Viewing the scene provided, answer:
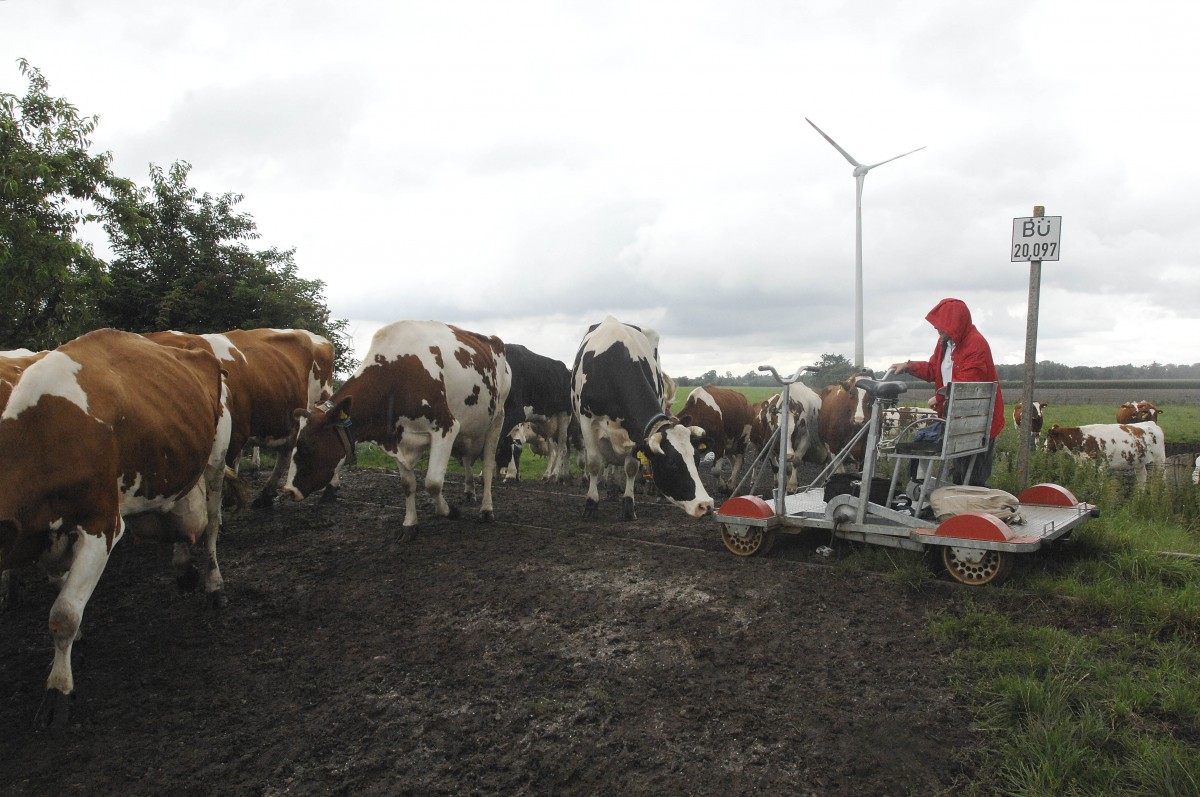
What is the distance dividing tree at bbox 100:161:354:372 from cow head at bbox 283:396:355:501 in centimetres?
1172

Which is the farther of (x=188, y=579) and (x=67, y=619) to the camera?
(x=188, y=579)

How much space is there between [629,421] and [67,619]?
5382mm

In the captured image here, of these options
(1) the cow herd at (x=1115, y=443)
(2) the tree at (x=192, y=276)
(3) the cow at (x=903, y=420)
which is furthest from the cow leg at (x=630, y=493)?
(2) the tree at (x=192, y=276)

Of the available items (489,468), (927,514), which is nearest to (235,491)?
(489,468)

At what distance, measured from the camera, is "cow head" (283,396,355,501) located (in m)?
7.14

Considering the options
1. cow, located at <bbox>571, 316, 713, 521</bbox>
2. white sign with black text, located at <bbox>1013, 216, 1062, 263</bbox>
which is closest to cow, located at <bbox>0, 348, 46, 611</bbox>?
cow, located at <bbox>571, 316, 713, 521</bbox>

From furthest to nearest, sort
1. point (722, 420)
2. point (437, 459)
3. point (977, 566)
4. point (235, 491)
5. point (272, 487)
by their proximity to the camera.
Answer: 1. point (722, 420)
2. point (272, 487)
3. point (437, 459)
4. point (235, 491)
5. point (977, 566)

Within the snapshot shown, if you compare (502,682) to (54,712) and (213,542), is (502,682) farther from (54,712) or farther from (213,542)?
(213,542)

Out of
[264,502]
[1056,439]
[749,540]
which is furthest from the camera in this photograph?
[1056,439]

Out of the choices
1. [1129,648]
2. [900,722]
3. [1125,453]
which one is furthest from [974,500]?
[1125,453]

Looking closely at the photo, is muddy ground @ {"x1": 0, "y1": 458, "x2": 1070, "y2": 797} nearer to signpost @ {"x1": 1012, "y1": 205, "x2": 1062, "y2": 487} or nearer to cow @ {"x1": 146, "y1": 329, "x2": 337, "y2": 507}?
cow @ {"x1": 146, "y1": 329, "x2": 337, "y2": 507}

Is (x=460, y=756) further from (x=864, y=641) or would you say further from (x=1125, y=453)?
(x=1125, y=453)

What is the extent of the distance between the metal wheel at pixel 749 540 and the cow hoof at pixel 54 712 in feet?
15.6

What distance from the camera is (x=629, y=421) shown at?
7973 mm
